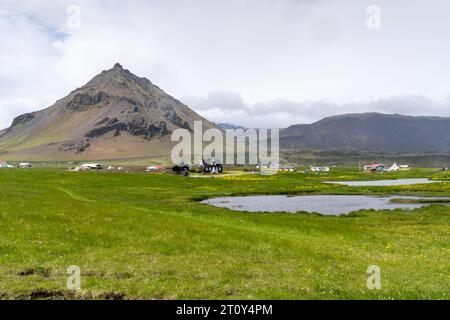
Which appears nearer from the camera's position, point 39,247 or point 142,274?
point 142,274

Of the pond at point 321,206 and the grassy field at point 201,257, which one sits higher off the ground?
the grassy field at point 201,257

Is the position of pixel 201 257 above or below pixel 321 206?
above

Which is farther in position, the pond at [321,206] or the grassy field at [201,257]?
the pond at [321,206]

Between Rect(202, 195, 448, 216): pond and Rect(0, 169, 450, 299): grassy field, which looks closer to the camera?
Rect(0, 169, 450, 299): grassy field

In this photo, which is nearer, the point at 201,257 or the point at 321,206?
the point at 201,257

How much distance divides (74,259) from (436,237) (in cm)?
3134

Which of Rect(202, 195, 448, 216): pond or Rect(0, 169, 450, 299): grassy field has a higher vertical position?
Rect(0, 169, 450, 299): grassy field

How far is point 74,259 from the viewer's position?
24.6m
